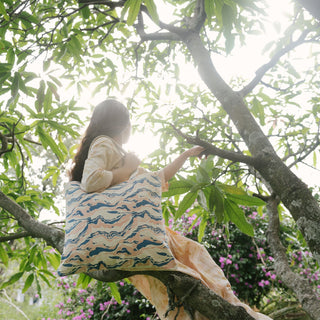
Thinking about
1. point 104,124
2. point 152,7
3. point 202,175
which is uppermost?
point 152,7

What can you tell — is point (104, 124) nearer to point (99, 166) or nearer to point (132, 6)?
point (99, 166)

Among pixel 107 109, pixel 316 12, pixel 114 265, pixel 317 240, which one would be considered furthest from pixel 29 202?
pixel 316 12

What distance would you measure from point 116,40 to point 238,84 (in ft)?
3.81

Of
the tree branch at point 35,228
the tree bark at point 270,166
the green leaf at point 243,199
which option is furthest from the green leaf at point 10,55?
the green leaf at point 243,199

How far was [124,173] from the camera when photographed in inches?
38.7

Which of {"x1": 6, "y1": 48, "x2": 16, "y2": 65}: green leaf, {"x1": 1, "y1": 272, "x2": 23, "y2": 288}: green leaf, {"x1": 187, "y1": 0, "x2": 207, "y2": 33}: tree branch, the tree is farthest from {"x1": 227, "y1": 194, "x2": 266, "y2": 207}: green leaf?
{"x1": 1, "y1": 272, "x2": 23, "y2": 288}: green leaf

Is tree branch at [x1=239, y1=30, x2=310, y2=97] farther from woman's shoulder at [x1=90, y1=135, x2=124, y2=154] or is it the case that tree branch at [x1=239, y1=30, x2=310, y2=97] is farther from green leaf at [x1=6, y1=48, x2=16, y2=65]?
green leaf at [x1=6, y1=48, x2=16, y2=65]

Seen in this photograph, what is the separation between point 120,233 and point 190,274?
30 centimetres

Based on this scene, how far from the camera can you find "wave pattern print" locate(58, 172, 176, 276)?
76 centimetres

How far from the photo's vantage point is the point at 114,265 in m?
0.78

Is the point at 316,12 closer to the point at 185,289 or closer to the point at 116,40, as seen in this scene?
the point at 185,289

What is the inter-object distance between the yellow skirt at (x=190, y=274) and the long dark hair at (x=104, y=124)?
1.66ft

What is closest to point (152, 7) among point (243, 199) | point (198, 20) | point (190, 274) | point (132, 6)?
point (132, 6)

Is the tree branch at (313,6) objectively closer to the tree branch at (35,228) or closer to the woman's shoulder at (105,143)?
the woman's shoulder at (105,143)
